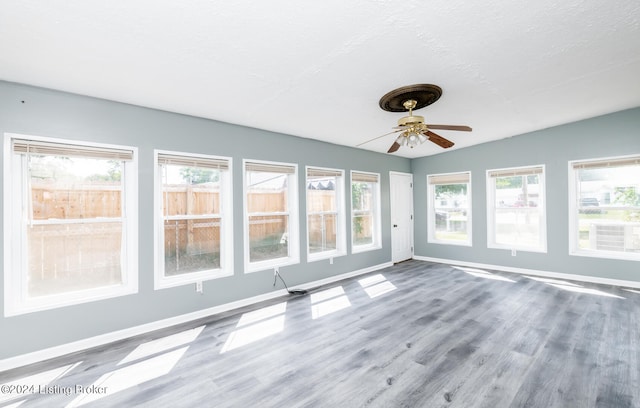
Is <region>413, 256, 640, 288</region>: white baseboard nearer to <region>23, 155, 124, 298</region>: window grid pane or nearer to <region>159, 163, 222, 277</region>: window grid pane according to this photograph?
<region>159, 163, 222, 277</region>: window grid pane

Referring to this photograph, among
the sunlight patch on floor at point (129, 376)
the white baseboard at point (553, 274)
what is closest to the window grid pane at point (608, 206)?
the white baseboard at point (553, 274)

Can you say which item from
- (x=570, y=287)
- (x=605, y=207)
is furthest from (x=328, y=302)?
(x=605, y=207)

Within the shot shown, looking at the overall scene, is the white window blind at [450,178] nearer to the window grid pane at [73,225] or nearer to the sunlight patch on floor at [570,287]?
the sunlight patch on floor at [570,287]

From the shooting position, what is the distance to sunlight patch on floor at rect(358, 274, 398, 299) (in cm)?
408

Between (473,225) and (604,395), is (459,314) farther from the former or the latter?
(473,225)

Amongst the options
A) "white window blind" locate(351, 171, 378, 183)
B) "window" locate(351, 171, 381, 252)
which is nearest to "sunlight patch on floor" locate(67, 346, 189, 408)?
"window" locate(351, 171, 381, 252)

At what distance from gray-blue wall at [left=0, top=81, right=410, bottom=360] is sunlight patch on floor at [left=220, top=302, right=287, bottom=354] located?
432mm

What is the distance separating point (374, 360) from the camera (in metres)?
2.34

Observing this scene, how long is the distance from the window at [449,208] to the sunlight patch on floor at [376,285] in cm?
202

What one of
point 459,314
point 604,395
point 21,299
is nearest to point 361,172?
point 459,314

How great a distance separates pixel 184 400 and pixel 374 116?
11.1 feet

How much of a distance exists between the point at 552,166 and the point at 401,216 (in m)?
2.76

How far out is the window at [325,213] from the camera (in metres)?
4.59

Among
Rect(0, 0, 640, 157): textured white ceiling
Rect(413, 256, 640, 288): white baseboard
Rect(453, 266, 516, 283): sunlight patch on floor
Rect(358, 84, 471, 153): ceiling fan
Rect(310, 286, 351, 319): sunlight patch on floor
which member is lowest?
Rect(310, 286, 351, 319): sunlight patch on floor
